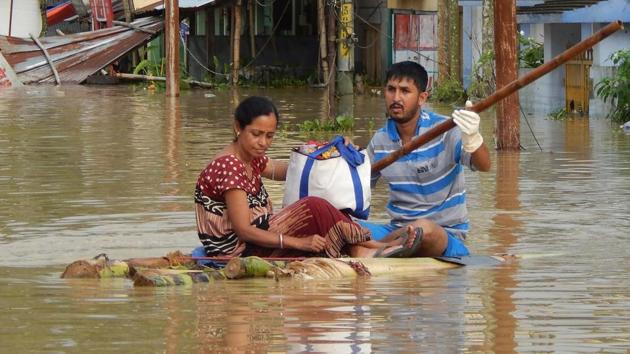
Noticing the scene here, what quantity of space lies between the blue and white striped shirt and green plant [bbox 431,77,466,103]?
20460 mm

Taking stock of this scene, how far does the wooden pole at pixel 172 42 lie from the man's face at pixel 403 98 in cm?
Result: 2096

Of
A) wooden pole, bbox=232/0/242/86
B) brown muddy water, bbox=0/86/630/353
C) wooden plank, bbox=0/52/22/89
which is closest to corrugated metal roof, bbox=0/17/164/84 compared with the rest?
wooden plank, bbox=0/52/22/89

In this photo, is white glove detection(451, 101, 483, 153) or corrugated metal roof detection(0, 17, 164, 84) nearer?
white glove detection(451, 101, 483, 153)

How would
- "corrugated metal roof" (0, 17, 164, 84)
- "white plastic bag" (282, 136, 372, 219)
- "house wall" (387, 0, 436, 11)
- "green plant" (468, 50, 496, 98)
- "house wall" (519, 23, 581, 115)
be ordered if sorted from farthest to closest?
1. "corrugated metal roof" (0, 17, 164, 84)
2. "house wall" (387, 0, 436, 11)
3. "house wall" (519, 23, 581, 115)
4. "green plant" (468, 50, 496, 98)
5. "white plastic bag" (282, 136, 372, 219)

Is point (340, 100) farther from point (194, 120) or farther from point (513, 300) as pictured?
point (513, 300)

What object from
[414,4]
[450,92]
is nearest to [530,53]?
[450,92]

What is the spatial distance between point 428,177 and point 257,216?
1014mm

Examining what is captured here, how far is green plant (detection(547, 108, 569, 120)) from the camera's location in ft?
79.0

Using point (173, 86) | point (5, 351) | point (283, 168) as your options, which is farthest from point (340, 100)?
point (5, 351)

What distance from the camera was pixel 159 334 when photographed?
21.5ft

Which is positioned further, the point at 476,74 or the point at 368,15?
the point at 368,15

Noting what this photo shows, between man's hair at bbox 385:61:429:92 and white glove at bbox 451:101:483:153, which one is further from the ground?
man's hair at bbox 385:61:429:92

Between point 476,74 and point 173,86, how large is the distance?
7.60 metres

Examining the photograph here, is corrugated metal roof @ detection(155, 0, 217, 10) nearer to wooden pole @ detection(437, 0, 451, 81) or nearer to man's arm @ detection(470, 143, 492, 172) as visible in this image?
wooden pole @ detection(437, 0, 451, 81)
